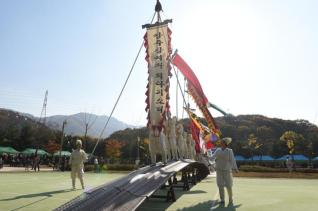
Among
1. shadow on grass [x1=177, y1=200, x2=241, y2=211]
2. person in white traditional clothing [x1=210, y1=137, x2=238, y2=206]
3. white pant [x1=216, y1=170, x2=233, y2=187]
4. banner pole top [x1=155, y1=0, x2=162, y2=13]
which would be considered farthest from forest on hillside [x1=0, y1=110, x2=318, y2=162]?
shadow on grass [x1=177, y1=200, x2=241, y2=211]

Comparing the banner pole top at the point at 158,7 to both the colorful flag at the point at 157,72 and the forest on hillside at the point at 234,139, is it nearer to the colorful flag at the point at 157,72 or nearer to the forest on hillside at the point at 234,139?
the colorful flag at the point at 157,72

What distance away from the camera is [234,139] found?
3248 inches

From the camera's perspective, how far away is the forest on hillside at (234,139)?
67.9 m

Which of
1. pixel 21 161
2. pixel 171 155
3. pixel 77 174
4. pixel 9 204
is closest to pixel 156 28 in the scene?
pixel 171 155

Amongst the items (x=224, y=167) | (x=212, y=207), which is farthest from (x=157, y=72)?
(x=212, y=207)

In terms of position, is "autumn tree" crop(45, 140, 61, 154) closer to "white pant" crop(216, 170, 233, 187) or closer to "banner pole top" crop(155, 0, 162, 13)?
"banner pole top" crop(155, 0, 162, 13)

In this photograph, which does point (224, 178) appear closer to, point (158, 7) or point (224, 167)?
point (224, 167)

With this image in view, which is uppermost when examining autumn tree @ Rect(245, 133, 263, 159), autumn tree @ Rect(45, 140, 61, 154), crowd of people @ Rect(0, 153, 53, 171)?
autumn tree @ Rect(45, 140, 61, 154)

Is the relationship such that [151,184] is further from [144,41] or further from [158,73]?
[144,41]

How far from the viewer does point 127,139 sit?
90688mm

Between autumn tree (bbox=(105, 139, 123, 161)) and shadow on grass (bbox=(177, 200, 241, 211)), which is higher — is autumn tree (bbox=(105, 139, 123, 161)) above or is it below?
above

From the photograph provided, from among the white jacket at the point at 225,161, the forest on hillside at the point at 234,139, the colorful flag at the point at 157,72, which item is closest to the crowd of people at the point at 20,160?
the forest on hillside at the point at 234,139

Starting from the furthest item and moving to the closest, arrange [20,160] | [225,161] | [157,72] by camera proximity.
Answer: [20,160] → [157,72] → [225,161]

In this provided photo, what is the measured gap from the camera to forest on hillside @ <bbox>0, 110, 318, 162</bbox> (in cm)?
6788
